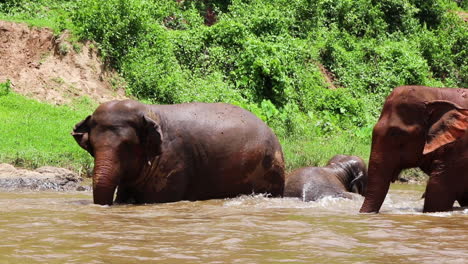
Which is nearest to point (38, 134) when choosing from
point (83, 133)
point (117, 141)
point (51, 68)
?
point (51, 68)

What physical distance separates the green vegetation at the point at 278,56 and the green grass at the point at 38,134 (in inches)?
123

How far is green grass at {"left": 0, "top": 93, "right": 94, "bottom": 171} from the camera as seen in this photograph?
45.3 ft

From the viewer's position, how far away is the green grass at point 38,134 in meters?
13.8

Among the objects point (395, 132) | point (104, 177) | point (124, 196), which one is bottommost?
point (124, 196)

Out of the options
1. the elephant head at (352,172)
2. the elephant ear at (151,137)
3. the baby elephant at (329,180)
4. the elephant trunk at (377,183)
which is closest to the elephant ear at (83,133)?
the elephant ear at (151,137)

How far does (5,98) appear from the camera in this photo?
17656 millimetres

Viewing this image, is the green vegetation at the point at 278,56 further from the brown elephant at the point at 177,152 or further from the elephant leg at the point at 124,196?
the elephant leg at the point at 124,196

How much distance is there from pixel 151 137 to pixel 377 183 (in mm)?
2911

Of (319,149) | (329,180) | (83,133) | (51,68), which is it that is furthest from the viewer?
(51,68)

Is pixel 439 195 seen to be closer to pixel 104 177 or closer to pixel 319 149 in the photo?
pixel 104 177

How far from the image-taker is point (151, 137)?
31.7 feet

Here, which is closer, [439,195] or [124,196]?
[439,195]

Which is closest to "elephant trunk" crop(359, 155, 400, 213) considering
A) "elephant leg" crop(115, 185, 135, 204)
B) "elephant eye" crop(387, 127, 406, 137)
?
"elephant eye" crop(387, 127, 406, 137)

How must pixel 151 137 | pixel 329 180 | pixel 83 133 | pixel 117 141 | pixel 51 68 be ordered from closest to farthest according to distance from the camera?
pixel 117 141
pixel 151 137
pixel 83 133
pixel 329 180
pixel 51 68
